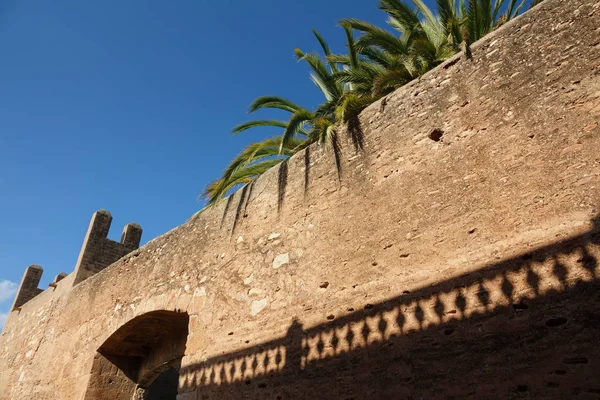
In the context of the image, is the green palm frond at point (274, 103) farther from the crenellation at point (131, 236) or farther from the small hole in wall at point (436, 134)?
the crenellation at point (131, 236)

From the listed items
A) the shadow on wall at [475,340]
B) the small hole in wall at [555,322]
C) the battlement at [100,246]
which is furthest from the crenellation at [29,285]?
the small hole in wall at [555,322]

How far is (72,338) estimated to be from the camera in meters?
7.65

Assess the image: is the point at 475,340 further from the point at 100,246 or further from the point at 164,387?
the point at 164,387

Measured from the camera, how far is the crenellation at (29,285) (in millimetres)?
11837

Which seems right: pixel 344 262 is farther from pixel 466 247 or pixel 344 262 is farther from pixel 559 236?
pixel 559 236

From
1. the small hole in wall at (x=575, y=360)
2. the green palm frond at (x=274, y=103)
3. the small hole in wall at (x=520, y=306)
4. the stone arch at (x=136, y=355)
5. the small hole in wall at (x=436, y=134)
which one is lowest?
the small hole in wall at (x=575, y=360)

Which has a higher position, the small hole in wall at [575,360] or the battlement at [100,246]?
the battlement at [100,246]

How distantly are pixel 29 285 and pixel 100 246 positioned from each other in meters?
4.57

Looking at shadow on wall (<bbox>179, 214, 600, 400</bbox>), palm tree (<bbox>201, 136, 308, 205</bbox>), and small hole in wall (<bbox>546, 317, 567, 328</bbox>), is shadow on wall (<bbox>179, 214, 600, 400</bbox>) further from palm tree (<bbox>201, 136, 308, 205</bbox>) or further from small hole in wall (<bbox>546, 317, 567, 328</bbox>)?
palm tree (<bbox>201, 136, 308, 205</bbox>)

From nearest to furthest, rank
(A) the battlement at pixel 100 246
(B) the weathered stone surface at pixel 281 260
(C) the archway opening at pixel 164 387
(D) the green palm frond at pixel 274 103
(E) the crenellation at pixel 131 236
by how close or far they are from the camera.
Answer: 1. (B) the weathered stone surface at pixel 281 260
2. (D) the green palm frond at pixel 274 103
3. (A) the battlement at pixel 100 246
4. (E) the crenellation at pixel 131 236
5. (C) the archway opening at pixel 164 387

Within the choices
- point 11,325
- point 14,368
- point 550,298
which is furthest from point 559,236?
point 11,325

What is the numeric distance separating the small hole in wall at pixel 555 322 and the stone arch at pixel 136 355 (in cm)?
510

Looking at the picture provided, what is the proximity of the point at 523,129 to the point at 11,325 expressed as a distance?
12498 mm

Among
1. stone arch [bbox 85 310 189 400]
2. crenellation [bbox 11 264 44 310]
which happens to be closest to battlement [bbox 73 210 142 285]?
stone arch [bbox 85 310 189 400]
